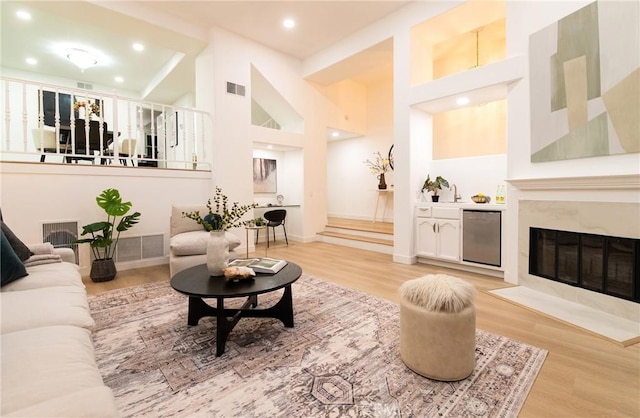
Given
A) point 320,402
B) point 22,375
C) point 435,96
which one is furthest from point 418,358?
point 435,96

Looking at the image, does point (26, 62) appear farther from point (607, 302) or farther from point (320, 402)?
point (607, 302)

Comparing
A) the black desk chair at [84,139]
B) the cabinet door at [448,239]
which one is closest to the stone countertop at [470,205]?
the cabinet door at [448,239]

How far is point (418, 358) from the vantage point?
71.1 inches

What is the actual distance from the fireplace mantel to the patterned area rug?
1683mm

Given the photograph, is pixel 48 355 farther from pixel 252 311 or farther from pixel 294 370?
pixel 252 311

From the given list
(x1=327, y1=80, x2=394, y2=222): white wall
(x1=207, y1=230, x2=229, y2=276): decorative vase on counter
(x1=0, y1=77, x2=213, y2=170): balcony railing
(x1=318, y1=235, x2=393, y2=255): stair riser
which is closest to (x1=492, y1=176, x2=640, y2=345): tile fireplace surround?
(x1=318, y1=235, x2=393, y2=255): stair riser

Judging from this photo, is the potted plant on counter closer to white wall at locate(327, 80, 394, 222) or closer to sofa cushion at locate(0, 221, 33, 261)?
white wall at locate(327, 80, 394, 222)

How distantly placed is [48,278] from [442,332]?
2725 mm

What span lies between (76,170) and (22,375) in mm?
3780

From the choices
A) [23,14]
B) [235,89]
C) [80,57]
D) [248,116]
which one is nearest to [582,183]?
[248,116]

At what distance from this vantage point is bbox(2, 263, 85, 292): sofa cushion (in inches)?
77.3

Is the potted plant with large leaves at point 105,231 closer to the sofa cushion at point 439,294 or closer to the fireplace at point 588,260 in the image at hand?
the sofa cushion at point 439,294

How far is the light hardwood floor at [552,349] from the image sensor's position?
5.18 ft

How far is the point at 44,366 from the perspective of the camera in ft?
3.56
